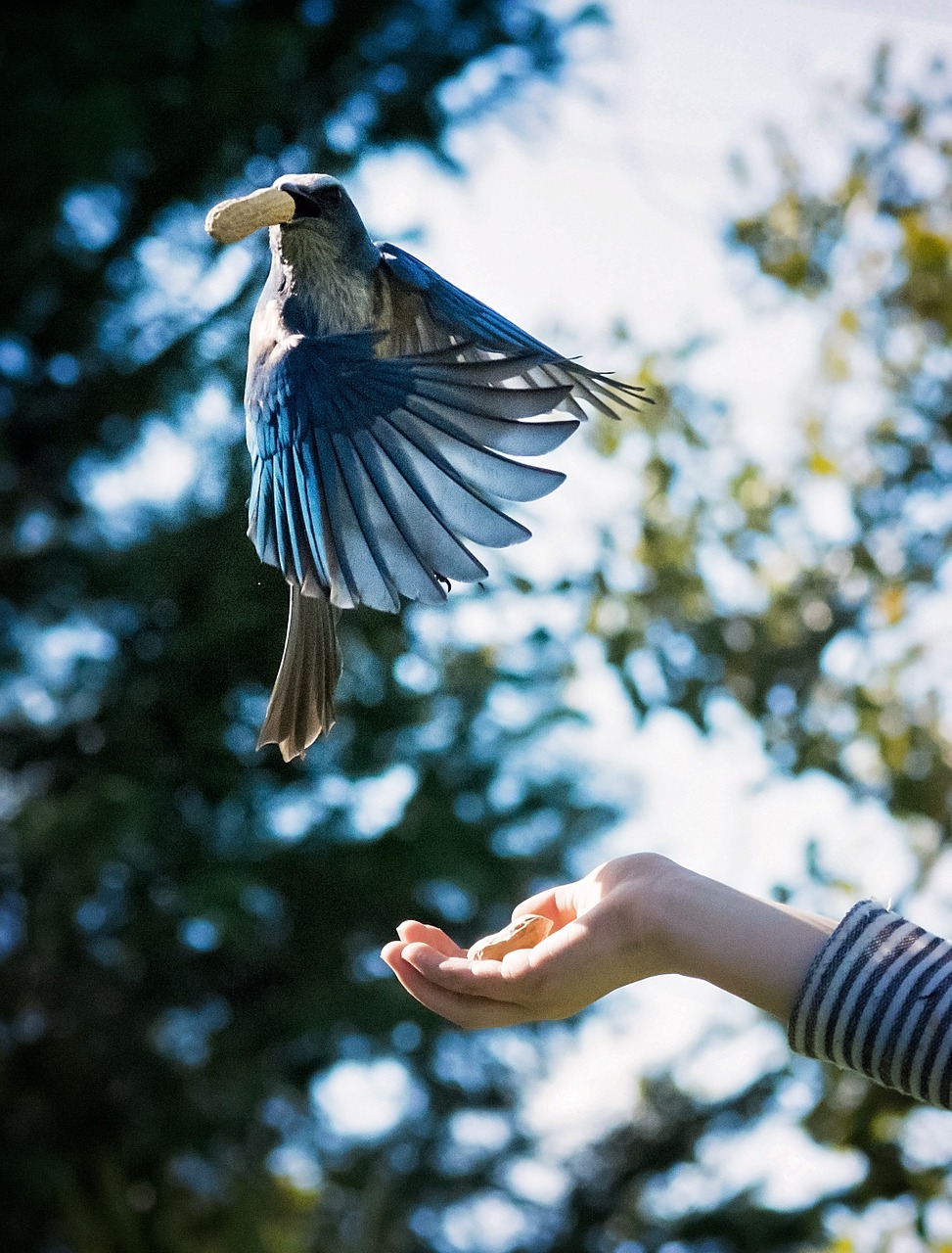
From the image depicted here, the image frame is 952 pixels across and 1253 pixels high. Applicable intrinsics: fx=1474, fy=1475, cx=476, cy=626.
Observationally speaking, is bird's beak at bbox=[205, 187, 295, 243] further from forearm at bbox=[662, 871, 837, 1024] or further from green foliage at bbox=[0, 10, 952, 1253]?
green foliage at bbox=[0, 10, 952, 1253]

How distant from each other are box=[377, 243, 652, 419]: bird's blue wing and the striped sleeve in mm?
440

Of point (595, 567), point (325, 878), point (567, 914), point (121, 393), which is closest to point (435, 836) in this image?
point (325, 878)

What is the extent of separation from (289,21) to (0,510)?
1.53 meters

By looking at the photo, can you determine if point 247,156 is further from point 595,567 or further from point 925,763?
point 925,763

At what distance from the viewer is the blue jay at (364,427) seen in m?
0.94

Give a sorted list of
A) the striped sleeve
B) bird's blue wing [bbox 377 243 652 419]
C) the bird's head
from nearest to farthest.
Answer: the striped sleeve, the bird's head, bird's blue wing [bbox 377 243 652 419]

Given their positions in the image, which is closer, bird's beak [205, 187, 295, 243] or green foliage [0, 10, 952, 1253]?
→ bird's beak [205, 187, 295, 243]

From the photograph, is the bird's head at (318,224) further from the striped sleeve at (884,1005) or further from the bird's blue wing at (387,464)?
the striped sleeve at (884,1005)

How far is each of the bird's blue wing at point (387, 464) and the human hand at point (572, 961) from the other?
0.28 m

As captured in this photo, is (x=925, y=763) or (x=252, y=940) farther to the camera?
(x=252, y=940)

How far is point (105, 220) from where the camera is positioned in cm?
385

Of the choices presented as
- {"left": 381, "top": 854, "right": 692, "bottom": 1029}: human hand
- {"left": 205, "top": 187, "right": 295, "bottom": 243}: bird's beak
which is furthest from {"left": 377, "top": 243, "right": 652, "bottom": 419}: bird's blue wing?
{"left": 381, "top": 854, "right": 692, "bottom": 1029}: human hand

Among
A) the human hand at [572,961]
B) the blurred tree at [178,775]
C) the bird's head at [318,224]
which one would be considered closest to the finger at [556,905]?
the human hand at [572,961]

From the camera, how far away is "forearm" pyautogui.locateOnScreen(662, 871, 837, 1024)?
0.99 meters
